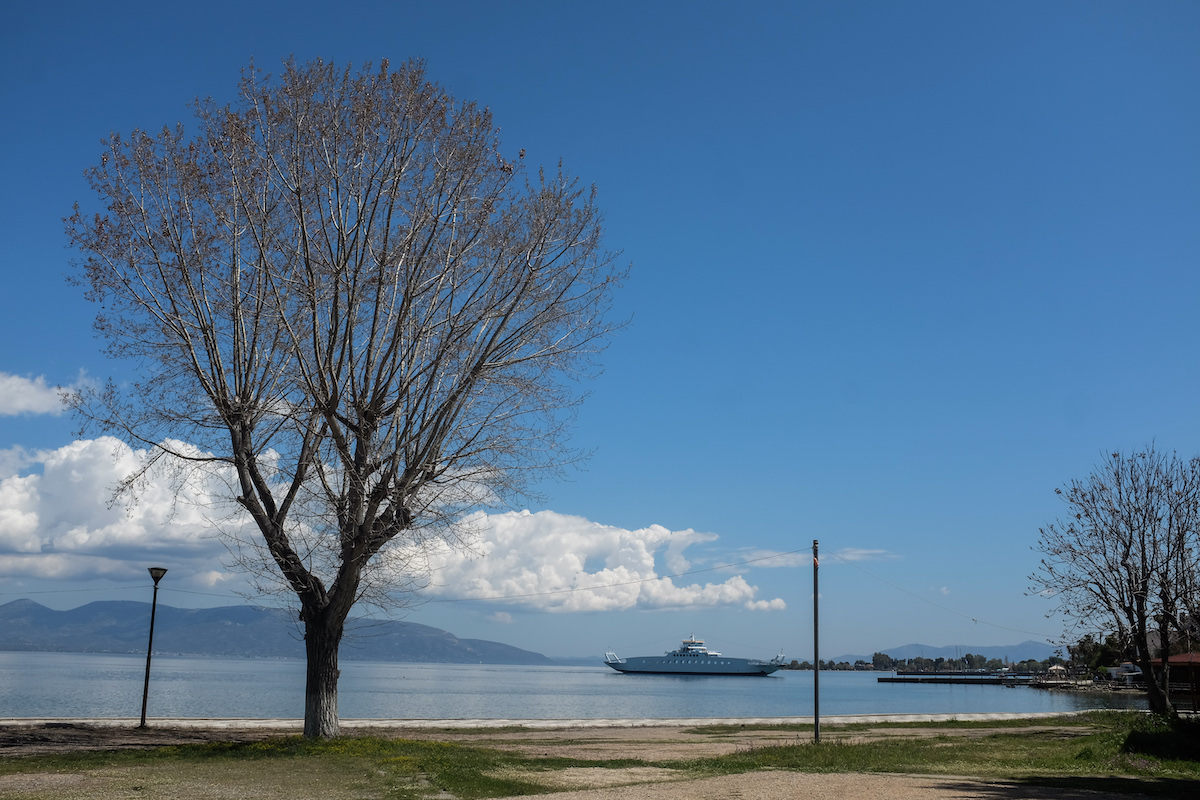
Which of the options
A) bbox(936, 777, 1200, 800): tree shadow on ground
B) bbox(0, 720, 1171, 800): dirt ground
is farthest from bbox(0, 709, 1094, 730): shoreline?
bbox(936, 777, 1200, 800): tree shadow on ground

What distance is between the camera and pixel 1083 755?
1762 centimetres

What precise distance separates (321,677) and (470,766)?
14.3ft

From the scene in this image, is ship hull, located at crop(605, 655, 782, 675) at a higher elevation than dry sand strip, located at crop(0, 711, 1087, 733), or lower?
lower

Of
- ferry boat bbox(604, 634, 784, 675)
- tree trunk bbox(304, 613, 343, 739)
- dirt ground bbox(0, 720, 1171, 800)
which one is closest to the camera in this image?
dirt ground bbox(0, 720, 1171, 800)

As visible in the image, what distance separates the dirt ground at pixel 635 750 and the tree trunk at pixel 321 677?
9.16 feet

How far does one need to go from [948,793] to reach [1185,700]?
4537 centimetres

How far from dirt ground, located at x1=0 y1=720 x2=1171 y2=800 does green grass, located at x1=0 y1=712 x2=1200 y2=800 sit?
0.78m

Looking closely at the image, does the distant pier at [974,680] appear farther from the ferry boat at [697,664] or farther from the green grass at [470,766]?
the green grass at [470,766]

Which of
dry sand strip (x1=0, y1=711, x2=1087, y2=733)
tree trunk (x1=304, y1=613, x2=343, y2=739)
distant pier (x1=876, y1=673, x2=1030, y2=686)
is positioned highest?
tree trunk (x1=304, y1=613, x2=343, y2=739)

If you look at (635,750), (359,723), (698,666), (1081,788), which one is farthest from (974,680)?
(1081,788)

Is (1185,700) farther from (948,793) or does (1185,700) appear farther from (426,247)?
(426,247)

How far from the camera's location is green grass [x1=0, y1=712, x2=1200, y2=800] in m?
11.8

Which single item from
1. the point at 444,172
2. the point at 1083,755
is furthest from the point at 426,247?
the point at 1083,755

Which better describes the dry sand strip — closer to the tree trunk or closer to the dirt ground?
the dirt ground
